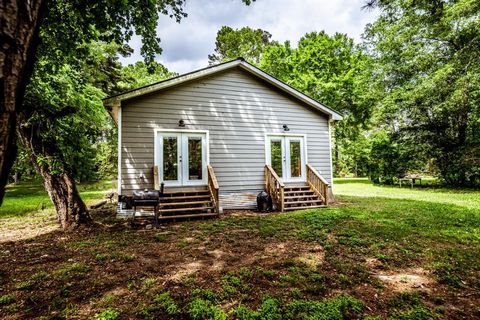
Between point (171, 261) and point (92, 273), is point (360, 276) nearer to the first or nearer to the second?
point (171, 261)

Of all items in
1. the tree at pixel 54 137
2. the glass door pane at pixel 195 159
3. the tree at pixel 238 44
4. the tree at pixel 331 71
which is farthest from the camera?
the tree at pixel 238 44

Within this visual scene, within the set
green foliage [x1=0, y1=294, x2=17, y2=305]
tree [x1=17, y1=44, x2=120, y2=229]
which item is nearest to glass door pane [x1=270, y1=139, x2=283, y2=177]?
tree [x1=17, y1=44, x2=120, y2=229]

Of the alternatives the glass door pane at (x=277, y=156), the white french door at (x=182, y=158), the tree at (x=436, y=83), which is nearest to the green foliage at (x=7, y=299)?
the white french door at (x=182, y=158)

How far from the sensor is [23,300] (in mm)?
2818

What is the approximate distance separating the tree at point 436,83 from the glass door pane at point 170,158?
40.7ft

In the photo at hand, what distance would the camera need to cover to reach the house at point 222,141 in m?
7.64

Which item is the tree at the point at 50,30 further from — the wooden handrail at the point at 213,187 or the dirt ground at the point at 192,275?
the wooden handrail at the point at 213,187

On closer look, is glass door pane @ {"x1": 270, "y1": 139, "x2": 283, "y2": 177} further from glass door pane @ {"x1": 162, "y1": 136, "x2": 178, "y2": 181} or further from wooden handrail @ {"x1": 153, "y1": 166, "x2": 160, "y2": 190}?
wooden handrail @ {"x1": 153, "y1": 166, "x2": 160, "y2": 190}

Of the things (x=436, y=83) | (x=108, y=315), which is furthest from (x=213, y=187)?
(x=436, y=83)

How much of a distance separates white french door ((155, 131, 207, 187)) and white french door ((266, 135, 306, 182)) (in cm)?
263

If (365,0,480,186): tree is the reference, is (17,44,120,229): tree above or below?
below

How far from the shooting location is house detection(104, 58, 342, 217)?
764 cm

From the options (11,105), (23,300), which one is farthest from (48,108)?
(11,105)

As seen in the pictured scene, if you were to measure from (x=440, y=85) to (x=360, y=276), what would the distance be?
550 inches
